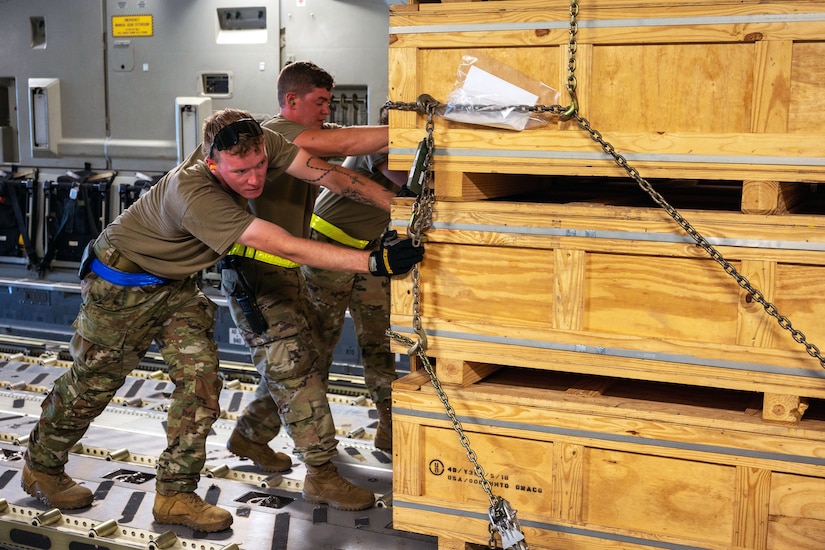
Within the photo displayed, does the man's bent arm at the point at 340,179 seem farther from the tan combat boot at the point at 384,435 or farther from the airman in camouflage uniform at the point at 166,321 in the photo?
the tan combat boot at the point at 384,435

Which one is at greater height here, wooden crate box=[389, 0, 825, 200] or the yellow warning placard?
the yellow warning placard

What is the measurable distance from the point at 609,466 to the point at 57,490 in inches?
111

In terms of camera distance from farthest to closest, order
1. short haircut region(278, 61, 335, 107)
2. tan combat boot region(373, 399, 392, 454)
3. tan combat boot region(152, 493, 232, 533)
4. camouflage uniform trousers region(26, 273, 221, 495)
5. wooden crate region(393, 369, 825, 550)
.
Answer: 1. tan combat boot region(373, 399, 392, 454)
2. short haircut region(278, 61, 335, 107)
3. camouflage uniform trousers region(26, 273, 221, 495)
4. tan combat boot region(152, 493, 232, 533)
5. wooden crate region(393, 369, 825, 550)

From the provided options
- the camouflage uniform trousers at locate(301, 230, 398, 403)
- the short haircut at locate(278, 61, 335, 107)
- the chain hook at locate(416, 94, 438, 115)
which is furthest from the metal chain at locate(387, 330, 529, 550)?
the camouflage uniform trousers at locate(301, 230, 398, 403)

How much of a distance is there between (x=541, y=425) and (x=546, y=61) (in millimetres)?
1142

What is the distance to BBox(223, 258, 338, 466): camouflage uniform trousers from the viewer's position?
183 inches

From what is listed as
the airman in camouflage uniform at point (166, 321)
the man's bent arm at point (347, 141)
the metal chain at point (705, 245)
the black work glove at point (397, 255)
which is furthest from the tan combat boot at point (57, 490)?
the metal chain at point (705, 245)

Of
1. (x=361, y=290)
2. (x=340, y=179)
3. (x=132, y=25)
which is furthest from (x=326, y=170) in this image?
(x=132, y=25)

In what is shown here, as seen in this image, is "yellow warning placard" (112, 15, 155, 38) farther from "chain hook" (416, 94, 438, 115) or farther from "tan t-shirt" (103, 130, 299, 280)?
"chain hook" (416, 94, 438, 115)

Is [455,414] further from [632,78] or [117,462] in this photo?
[117,462]

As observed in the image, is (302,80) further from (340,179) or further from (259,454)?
(259,454)

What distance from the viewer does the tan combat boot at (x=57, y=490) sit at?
4602 millimetres

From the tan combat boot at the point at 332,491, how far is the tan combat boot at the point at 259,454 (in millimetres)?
461

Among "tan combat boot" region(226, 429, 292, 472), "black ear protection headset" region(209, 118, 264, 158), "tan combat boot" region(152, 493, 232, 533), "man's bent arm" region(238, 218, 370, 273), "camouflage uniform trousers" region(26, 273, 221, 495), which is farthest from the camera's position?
"tan combat boot" region(226, 429, 292, 472)
